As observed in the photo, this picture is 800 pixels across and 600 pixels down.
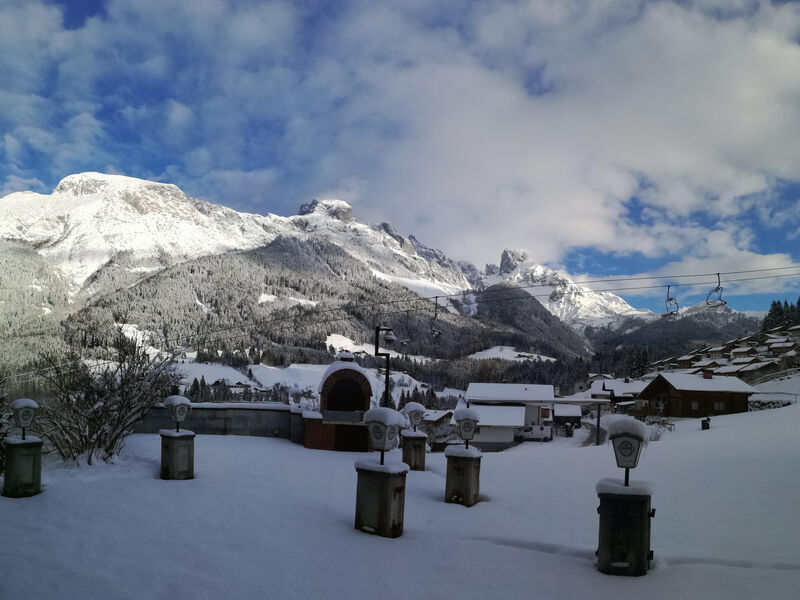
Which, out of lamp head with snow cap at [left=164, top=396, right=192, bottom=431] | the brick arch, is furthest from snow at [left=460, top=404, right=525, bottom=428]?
lamp head with snow cap at [left=164, top=396, right=192, bottom=431]

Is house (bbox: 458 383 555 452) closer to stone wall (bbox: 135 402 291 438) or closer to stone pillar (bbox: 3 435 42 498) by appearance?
stone wall (bbox: 135 402 291 438)

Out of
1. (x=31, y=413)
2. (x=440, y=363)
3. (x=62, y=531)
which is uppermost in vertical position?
(x=31, y=413)

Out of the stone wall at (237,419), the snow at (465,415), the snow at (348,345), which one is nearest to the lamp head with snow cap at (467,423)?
the snow at (465,415)

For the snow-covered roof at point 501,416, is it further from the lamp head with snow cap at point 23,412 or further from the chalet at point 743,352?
the chalet at point 743,352

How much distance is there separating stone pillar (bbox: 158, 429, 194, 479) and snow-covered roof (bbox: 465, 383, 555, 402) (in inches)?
2240

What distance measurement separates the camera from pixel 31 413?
10.5 m

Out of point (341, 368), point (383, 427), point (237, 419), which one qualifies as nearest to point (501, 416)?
point (341, 368)

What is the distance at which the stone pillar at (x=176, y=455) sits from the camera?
38.0ft

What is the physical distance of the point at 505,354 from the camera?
591 feet

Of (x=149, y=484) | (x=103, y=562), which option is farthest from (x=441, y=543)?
(x=149, y=484)

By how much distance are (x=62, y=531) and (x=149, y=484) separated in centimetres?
341

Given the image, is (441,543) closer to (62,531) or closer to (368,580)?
(368,580)

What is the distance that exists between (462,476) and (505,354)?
17266 centimetres

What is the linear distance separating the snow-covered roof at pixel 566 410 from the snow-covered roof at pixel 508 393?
300 cm
